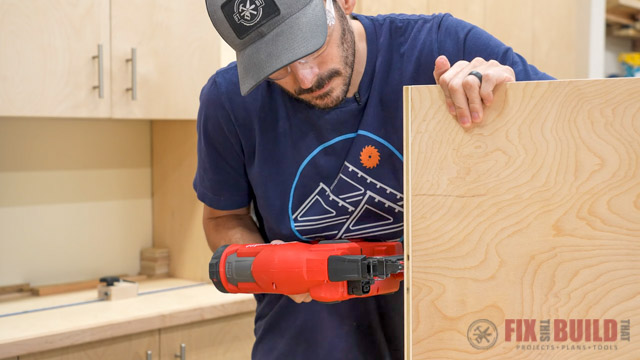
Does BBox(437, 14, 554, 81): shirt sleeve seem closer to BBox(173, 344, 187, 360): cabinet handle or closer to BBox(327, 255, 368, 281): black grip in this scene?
BBox(327, 255, 368, 281): black grip

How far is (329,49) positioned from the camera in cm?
108

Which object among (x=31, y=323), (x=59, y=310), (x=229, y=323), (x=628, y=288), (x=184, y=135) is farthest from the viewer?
(x=184, y=135)

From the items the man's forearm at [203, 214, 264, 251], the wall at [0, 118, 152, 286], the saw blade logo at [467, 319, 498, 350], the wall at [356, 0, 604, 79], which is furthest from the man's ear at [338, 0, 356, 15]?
the wall at [0, 118, 152, 286]

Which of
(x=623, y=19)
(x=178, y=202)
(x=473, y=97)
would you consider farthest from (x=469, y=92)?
(x=623, y=19)

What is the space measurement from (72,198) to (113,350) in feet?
2.19

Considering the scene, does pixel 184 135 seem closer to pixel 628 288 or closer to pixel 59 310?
pixel 59 310

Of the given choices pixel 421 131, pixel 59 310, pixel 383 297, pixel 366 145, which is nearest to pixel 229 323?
pixel 59 310

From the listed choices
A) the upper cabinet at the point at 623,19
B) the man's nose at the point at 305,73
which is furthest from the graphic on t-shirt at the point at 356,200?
the upper cabinet at the point at 623,19

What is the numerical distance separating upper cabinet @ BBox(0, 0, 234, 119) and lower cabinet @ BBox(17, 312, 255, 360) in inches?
24.6

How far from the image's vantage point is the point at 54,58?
72.0 inches

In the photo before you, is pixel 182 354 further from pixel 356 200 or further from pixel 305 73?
pixel 305 73

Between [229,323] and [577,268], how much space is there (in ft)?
4.57

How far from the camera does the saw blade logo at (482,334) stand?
813 millimetres

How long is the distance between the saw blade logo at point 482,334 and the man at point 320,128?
13.2 inches
